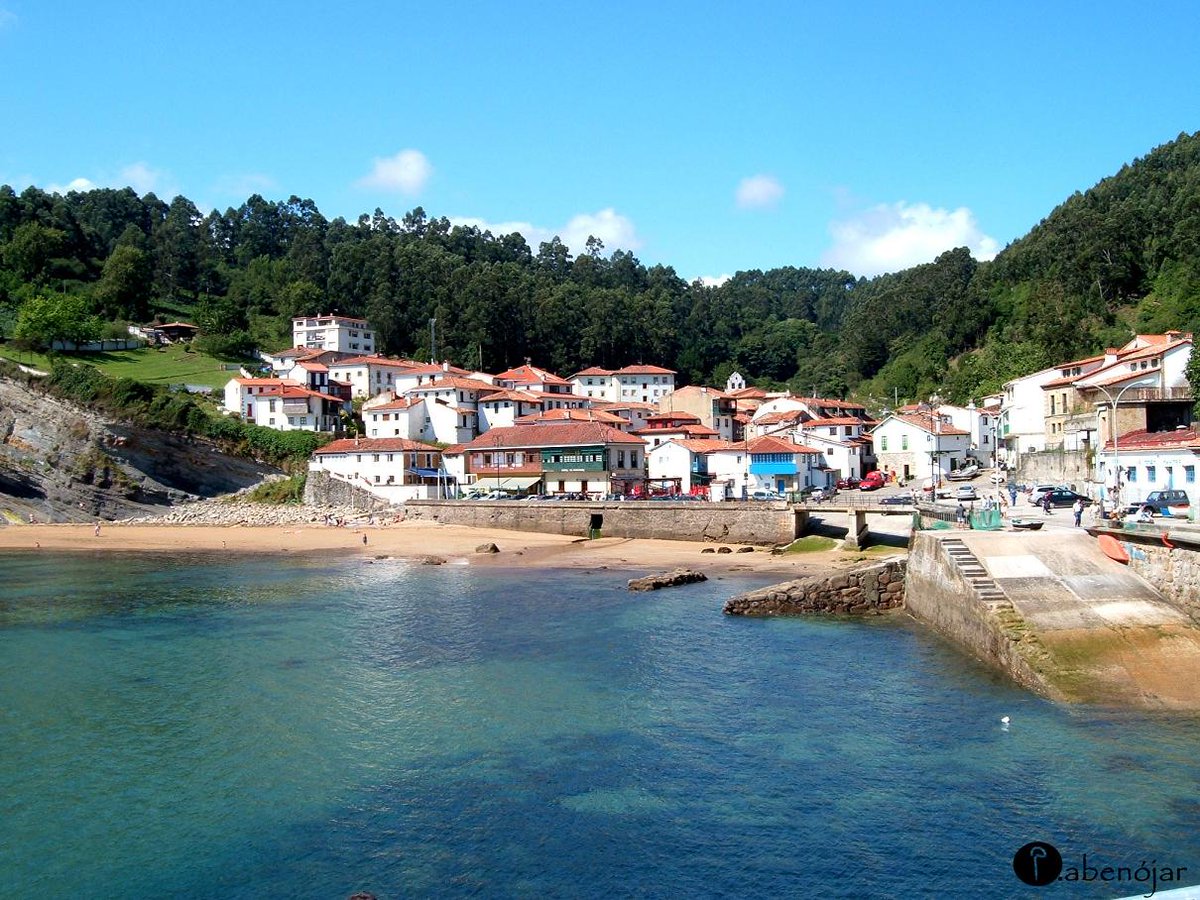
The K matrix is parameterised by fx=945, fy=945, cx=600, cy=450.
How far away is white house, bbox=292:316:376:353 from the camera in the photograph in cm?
11269

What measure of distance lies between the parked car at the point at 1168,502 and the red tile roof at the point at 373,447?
168ft

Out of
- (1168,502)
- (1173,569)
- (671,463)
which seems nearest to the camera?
(1173,569)

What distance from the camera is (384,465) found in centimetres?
7312

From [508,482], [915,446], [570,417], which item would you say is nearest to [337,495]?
[508,482]

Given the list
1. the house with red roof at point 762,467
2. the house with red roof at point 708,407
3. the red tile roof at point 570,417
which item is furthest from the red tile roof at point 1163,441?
the house with red roof at point 708,407

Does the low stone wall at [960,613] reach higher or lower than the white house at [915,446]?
lower

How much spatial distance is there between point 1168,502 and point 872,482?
35032 millimetres

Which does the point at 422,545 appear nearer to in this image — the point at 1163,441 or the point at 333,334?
the point at 1163,441

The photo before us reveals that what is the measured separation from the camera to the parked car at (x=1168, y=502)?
3600cm

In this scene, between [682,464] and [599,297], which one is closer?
[682,464]

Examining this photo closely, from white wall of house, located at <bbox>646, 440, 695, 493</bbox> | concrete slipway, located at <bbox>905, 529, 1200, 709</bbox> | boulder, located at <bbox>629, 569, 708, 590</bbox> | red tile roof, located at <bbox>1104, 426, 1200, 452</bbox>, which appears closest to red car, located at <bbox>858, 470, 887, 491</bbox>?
white wall of house, located at <bbox>646, 440, 695, 493</bbox>

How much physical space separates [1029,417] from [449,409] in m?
47.4

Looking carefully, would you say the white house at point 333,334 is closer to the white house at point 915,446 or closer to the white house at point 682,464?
the white house at point 682,464

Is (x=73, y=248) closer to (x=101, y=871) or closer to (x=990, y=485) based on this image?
(x=990, y=485)
